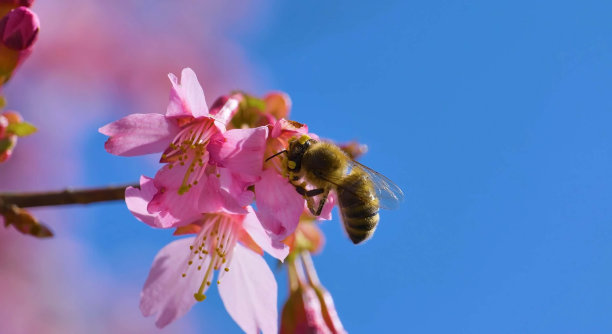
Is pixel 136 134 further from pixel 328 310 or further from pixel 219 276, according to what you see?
pixel 328 310

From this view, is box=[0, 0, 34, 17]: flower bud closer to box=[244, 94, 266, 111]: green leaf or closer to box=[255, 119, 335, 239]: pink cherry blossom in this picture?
box=[244, 94, 266, 111]: green leaf

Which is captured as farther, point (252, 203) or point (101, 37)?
point (101, 37)

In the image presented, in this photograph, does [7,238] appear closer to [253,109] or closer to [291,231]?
[253,109]

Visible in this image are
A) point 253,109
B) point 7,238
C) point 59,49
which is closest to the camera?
point 253,109

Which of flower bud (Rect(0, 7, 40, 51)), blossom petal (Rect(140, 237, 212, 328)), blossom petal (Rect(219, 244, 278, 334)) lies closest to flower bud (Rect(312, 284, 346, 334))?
blossom petal (Rect(219, 244, 278, 334))

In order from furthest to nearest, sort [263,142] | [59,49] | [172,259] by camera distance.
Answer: [59,49], [172,259], [263,142]

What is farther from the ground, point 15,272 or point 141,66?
point 141,66

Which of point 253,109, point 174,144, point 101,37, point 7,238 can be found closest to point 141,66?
point 101,37

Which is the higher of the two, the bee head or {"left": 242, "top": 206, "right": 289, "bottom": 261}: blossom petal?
the bee head
